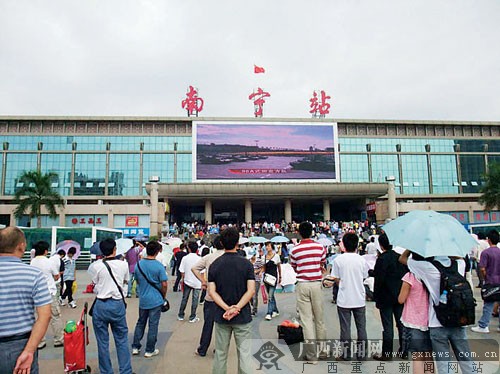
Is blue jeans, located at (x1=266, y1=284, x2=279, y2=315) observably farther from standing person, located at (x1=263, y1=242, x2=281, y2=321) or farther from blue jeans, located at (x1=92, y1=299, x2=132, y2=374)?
blue jeans, located at (x1=92, y1=299, x2=132, y2=374)

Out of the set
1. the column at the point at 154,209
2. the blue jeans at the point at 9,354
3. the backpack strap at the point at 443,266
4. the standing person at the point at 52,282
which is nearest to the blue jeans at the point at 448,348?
the backpack strap at the point at 443,266

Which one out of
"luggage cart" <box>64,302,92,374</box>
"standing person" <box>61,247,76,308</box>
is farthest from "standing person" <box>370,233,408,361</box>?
"standing person" <box>61,247,76,308</box>

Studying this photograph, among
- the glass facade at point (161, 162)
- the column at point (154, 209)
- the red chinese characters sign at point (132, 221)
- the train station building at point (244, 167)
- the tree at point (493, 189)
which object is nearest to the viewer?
the tree at point (493, 189)

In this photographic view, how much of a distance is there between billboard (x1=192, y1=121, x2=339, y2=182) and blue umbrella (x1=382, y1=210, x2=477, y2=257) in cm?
3873

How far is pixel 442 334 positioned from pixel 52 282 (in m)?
5.98

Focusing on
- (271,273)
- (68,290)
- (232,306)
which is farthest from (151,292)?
(68,290)

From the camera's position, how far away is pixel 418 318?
375 centimetres

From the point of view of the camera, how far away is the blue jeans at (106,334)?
178 inches

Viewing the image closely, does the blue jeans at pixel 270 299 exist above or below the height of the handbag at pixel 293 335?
above

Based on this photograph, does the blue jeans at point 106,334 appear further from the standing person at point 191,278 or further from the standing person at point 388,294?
the standing person at point 388,294

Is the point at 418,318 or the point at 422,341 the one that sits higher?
the point at 418,318

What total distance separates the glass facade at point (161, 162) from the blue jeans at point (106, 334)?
46.0 meters

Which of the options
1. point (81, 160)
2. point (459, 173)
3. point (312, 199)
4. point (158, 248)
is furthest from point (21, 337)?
point (459, 173)

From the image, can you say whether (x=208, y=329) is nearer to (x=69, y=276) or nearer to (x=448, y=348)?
Result: (x=448, y=348)
